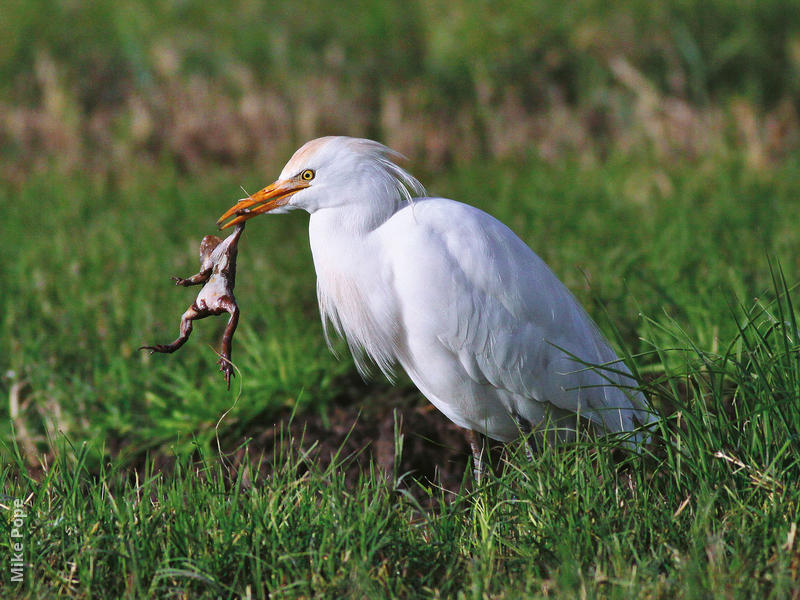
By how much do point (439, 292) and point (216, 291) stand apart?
2.23 ft

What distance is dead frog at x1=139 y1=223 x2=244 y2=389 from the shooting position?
2682mm

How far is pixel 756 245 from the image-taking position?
15.9ft

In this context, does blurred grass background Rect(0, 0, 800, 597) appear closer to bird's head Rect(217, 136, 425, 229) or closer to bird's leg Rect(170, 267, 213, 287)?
bird's leg Rect(170, 267, 213, 287)

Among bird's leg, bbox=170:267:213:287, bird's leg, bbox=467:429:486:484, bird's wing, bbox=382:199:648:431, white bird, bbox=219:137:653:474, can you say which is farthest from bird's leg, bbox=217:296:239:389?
bird's leg, bbox=467:429:486:484

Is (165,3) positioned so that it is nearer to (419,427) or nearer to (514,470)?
(419,427)

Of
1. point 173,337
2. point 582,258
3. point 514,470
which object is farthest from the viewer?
point 582,258

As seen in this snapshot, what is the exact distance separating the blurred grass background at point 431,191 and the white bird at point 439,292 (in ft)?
1.03

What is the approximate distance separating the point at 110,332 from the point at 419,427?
5.42 ft

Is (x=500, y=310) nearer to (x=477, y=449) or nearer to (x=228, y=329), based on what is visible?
(x=477, y=449)

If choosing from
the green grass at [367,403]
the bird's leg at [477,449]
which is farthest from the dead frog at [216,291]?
the bird's leg at [477,449]

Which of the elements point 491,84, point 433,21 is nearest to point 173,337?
point 491,84

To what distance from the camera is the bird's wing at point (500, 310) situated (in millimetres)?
2877

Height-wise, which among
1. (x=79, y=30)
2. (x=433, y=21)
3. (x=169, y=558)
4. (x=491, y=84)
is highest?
(x=79, y=30)

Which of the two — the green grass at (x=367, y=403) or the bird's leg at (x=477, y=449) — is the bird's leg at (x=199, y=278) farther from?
the bird's leg at (x=477, y=449)
